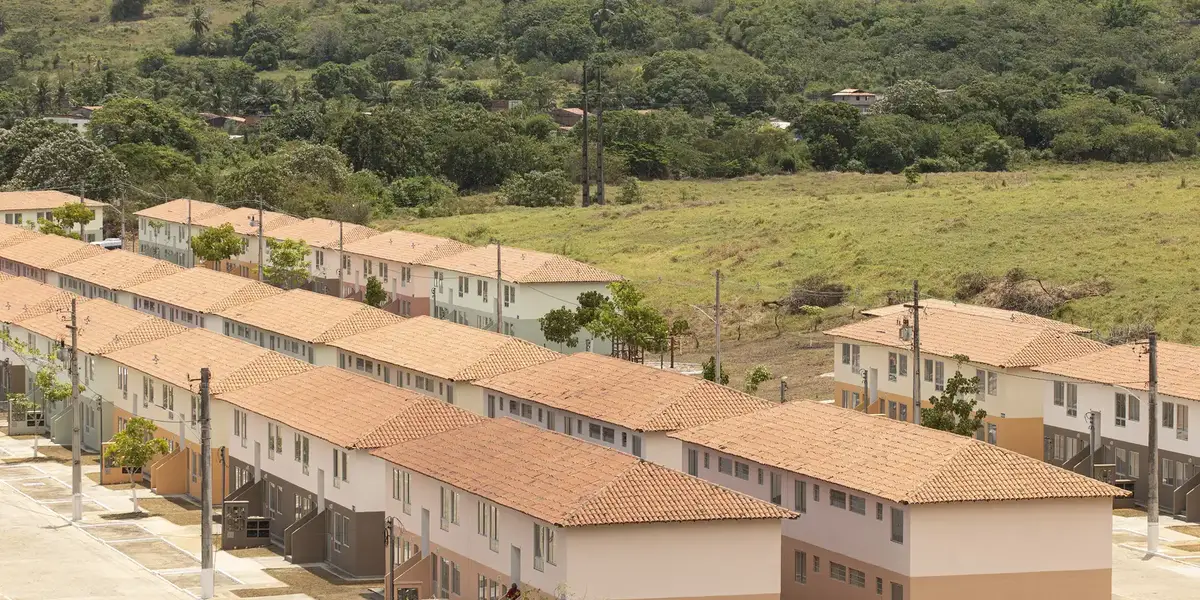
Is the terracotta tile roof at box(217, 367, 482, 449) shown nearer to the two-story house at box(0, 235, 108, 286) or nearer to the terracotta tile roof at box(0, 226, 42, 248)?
the two-story house at box(0, 235, 108, 286)

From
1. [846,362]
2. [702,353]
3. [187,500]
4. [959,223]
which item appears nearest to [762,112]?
[959,223]

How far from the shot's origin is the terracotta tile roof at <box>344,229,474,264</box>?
4117 inches

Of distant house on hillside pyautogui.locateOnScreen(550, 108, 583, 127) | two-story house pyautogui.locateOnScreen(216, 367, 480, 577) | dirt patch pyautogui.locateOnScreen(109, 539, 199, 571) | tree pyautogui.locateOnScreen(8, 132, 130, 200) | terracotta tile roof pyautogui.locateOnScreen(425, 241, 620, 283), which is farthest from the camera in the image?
distant house on hillside pyautogui.locateOnScreen(550, 108, 583, 127)

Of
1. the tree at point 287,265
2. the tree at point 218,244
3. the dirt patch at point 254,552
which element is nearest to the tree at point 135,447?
the dirt patch at point 254,552

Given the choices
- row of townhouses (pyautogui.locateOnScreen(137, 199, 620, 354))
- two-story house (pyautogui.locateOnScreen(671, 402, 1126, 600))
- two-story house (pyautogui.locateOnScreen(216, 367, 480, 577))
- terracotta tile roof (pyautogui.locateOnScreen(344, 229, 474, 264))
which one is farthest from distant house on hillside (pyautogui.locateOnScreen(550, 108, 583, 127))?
two-story house (pyautogui.locateOnScreen(671, 402, 1126, 600))

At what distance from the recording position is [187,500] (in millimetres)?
66750

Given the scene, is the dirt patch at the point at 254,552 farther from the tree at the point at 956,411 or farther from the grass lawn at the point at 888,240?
the grass lawn at the point at 888,240

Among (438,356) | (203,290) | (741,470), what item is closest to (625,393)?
(741,470)

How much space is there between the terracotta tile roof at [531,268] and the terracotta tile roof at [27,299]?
19.7 metres

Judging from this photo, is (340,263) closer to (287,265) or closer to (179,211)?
(287,265)

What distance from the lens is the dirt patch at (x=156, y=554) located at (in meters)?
55.7

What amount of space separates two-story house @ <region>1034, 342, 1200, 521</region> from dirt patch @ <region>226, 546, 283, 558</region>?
87.2 ft

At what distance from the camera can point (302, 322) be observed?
82.6m

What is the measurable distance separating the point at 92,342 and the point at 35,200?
6722 centimetres
